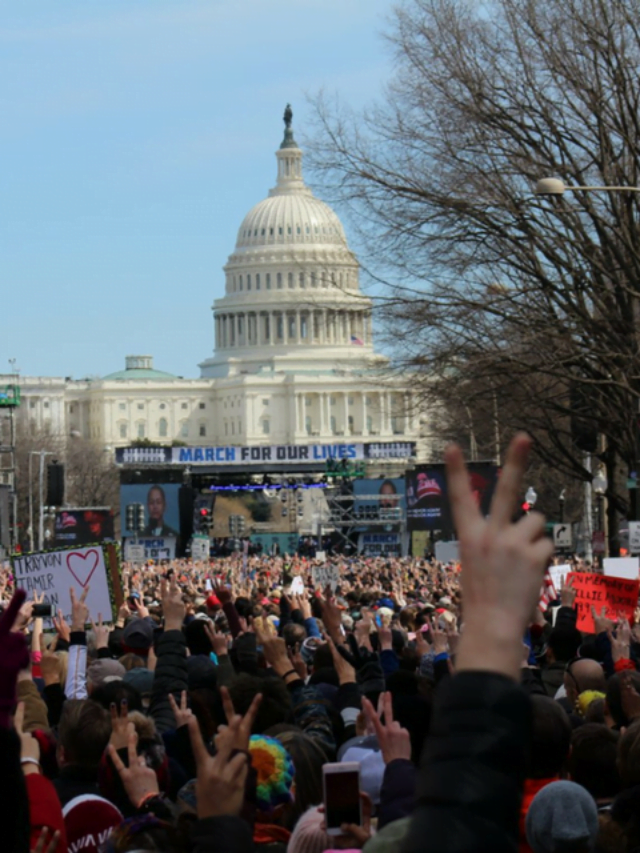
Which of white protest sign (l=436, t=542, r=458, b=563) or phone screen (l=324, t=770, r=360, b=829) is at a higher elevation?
white protest sign (l=436, t=542, r=458, b=563)

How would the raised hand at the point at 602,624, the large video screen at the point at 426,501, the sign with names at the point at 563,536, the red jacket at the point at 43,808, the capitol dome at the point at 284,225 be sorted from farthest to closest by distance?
the capitol dome at the point at 284,225
the large video screen at the point at 426,501
the sign with names at the point at 563,536
the raised hand at the point at 602,624
the red jacket at the point at 43,808

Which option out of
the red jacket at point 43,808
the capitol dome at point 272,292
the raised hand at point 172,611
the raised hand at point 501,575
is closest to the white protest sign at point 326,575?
the raised hand at point 172,611

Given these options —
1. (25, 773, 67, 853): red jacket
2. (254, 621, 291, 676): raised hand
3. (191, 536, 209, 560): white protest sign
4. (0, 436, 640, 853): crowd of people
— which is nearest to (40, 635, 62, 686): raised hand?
(0, 436, 640, 853): crowd of people

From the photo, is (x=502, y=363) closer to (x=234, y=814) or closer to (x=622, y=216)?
(x=622, y=216)

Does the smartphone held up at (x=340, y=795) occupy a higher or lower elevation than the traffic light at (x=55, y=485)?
lower

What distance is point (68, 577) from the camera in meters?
13.0

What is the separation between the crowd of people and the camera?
2.46 m

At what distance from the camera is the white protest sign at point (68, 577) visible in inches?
505

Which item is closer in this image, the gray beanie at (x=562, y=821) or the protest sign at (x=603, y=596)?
the gray beanie at (x=562, y=821)

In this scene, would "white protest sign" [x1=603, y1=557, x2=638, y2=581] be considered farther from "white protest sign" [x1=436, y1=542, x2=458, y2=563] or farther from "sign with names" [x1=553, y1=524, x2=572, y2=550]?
"white protest sign" [x1=436, y1=542, x2=458, y2=563]

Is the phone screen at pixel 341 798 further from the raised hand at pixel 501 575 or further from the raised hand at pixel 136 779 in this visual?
the raised hand at pixel 501 575

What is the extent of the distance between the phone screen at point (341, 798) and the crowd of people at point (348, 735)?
0.02m

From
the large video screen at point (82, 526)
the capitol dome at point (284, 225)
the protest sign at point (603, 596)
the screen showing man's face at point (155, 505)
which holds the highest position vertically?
the capitol dome at point (284, 225)

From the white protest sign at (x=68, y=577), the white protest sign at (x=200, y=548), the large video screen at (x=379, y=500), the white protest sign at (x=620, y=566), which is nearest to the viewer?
the white protest sign at (x=68, y=577)
